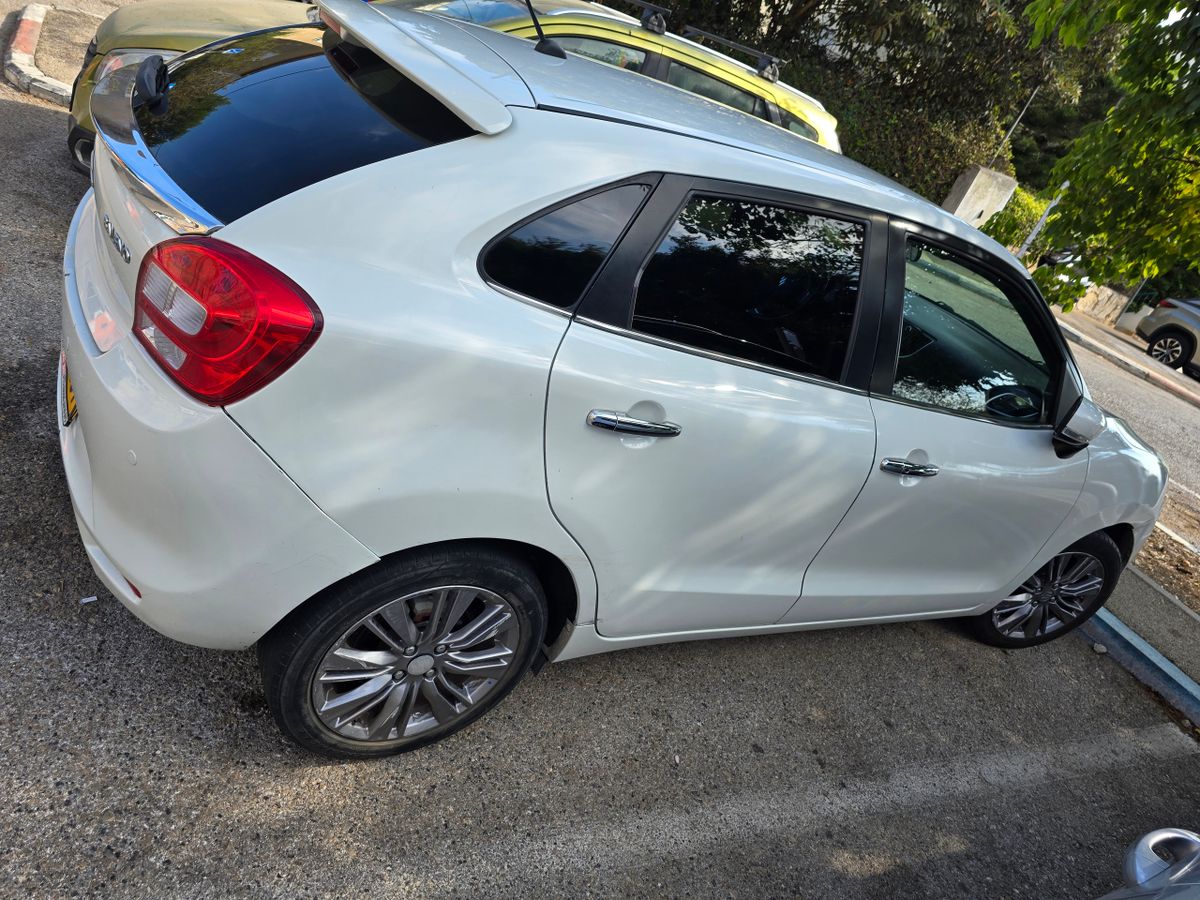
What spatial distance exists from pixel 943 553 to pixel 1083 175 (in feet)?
9.73

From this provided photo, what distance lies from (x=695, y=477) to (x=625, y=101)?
110 cm

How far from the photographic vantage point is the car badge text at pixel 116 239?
201 centimetres

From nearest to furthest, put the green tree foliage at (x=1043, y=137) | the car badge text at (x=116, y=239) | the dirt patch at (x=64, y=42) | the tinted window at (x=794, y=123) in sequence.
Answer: the car badge text at (x=116, y=239)
the tinted window at (x=794, y=123)
the dirt patch at (x=64, y=42)
the green tree foliage at (x=1043, y=137)

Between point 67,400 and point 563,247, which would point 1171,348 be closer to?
point 563,247

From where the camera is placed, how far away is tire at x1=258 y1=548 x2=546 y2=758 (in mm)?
2047

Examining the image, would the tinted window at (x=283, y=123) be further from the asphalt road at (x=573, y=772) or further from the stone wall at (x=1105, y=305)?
the stone wall at (x=1105, y=305)

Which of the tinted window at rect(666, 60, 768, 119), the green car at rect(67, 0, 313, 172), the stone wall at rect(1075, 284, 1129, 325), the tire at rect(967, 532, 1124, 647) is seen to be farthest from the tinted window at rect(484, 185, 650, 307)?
the stone wall at rect(1075, 284, 1129, 325)

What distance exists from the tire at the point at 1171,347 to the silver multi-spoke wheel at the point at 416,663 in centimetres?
1660

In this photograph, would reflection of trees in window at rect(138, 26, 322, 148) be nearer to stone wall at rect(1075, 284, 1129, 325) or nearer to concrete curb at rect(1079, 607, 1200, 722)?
concrete curb at rect(1079, 607, 1200, 722)

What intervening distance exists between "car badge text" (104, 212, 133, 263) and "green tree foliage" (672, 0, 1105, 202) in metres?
11.7

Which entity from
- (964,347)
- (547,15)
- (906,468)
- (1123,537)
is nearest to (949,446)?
(906,468)

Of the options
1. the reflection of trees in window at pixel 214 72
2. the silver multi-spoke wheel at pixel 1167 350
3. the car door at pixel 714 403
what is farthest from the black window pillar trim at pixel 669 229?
the silver multi-spoke wheel at pixel 1167 350

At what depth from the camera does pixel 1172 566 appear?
5582 mm

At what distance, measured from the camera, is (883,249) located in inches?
104
